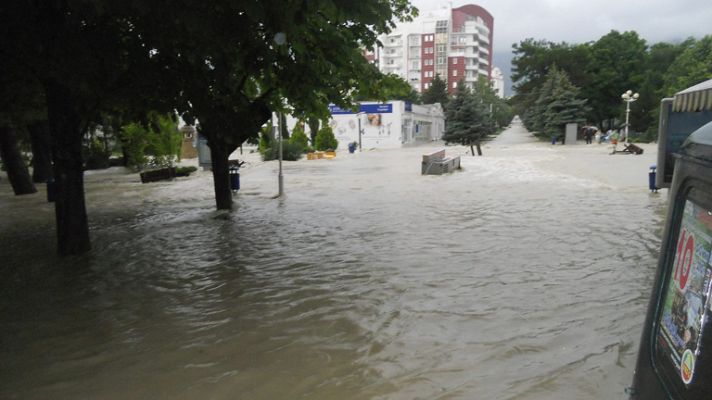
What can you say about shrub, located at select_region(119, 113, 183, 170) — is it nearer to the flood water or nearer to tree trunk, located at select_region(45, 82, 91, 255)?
the flood water

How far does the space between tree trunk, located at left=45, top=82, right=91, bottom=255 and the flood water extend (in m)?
0.43

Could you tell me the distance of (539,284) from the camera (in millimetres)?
6672

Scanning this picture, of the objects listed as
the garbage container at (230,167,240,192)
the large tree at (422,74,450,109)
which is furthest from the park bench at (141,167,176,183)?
the large tree at (422,74,450,109)

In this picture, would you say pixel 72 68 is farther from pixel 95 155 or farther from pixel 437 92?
pixel 437 92

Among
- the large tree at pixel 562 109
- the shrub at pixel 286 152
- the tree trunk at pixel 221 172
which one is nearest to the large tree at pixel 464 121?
the large tree at pixel 562 109

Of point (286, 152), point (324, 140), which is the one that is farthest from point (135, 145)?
point (324, 140)

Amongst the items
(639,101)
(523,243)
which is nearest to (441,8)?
(639,101)

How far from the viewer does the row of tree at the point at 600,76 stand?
53500mm

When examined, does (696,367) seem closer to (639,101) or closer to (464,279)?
(464,279)

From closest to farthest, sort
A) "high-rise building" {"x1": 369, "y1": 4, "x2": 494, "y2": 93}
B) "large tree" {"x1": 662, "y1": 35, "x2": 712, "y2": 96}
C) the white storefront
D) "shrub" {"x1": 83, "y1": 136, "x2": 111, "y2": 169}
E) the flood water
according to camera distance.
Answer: the flood water < "shrub" {"x1": 83, "y1": 136, "x2": 111, "y2": 169} < "large tree" {"x1": 662, "y1": 35, "x2": 712, "y2": 96} < the white storefront < "high-rise building" {"x1": 369, "y1": 4, "x2": 494, "y2": 93}

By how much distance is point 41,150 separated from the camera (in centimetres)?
2148

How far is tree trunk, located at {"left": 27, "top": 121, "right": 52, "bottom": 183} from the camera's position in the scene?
1973cm

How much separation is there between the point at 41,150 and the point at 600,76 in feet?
186

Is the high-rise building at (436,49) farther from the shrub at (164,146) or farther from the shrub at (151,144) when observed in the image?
the shrub at (164,146)
